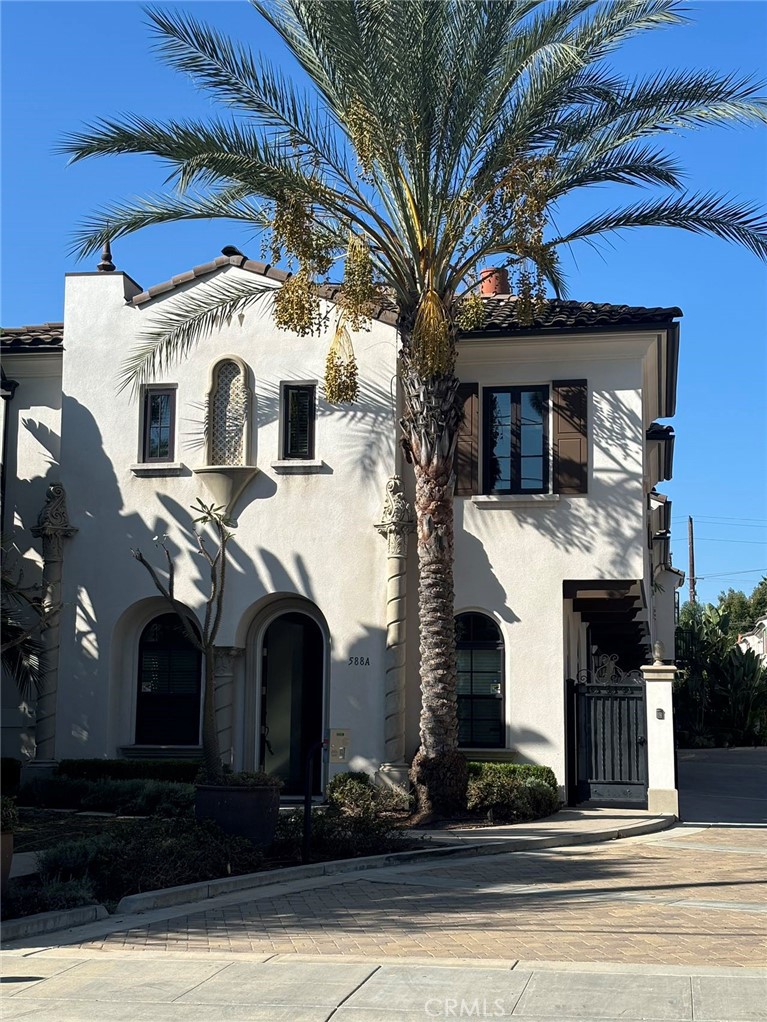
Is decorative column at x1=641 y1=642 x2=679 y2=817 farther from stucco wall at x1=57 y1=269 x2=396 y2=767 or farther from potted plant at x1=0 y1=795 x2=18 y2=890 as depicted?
potted plant at x1=0 y1=795 x2=18 y2=890

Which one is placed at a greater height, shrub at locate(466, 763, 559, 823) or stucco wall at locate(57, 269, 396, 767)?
stucco wall at locate(57, 269, 396, 767)

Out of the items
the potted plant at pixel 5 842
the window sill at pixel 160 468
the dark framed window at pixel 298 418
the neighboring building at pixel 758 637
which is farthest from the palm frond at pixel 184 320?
the neighboring building at pixel 758 637

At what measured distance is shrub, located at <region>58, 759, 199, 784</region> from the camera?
19641mm

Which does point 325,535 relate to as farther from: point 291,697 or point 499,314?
point 499,314

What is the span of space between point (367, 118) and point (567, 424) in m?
6.02

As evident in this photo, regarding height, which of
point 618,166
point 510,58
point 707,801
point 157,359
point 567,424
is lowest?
point 707,801

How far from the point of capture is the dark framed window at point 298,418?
67.6 ft

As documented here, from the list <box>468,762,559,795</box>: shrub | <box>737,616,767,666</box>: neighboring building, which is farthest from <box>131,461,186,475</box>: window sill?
<box>737,616,767,666</box>: neighboring building

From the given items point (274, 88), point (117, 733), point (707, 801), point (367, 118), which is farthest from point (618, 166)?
point (117, 733)

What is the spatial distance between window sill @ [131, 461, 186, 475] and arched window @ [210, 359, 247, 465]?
59cm

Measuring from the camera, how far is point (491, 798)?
17.0 meters

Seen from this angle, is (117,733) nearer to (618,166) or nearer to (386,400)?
(386,400)

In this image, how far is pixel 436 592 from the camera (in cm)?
1739

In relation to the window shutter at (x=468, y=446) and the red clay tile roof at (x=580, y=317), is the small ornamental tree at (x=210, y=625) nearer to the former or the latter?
the window shutter at (x=468, y=446)
